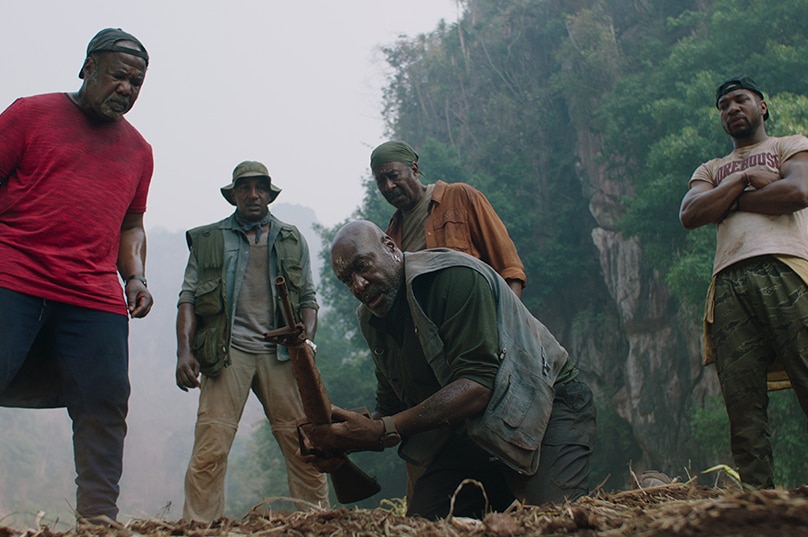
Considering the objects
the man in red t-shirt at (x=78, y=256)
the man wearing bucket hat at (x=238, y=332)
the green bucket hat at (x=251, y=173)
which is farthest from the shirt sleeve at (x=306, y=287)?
the man in red t-shirt at (x=78, y=256)

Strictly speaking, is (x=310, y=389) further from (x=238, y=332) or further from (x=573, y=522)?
(x=238, y=332)

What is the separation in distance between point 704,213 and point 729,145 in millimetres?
14461

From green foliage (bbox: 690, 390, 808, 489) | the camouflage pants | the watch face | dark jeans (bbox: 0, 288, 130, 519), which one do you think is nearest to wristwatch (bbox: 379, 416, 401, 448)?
the watch face

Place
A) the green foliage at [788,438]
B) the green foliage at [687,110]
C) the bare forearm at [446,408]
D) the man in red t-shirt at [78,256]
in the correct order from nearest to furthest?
the bare forearm at [446,408] < the man in red t-shirt at [78,256] < the green foliage at [788,438] < the green foliage at [687,110]

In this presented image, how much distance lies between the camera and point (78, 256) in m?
3.21

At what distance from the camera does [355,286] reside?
2965mm

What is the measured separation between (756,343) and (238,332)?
110 inches

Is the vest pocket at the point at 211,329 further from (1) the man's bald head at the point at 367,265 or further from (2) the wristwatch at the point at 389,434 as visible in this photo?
(2) the wristwatch at the point at 389,434

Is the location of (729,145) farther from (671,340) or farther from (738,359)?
(738,359)

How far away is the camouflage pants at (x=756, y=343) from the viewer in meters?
3.17

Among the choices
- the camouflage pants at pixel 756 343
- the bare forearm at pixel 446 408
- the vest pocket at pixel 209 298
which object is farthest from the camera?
the vest pocket at pixel 209 298

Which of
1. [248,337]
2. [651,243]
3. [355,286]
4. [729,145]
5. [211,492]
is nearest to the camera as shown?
[355,286]

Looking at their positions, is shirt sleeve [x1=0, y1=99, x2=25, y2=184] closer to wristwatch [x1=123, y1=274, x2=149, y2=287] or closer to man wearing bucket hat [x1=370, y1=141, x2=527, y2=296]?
wristwatch [x1=123, y1=274, x2=149, y2=287]

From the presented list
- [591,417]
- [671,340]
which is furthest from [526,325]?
[671,340]
